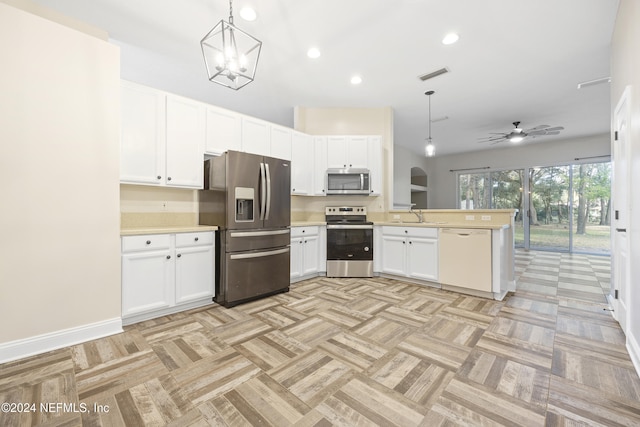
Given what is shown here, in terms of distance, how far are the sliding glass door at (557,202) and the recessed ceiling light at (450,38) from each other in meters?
6.35

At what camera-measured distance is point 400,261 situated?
405 cm

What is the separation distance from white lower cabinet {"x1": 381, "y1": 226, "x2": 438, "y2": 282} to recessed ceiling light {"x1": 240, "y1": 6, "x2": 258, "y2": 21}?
3099 millimetres

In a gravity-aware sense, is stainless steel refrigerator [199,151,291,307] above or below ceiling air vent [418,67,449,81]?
below

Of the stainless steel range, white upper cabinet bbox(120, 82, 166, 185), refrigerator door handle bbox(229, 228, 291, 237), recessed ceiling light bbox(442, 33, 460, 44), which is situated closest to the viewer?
white upper cabinet bbox(120, 82, 166, 185)

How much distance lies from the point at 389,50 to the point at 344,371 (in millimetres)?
3308

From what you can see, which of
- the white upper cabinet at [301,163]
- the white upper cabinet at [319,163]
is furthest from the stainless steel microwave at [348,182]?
the white upper cabinet at [301,163]

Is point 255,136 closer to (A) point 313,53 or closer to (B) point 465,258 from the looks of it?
(A) point 313,53

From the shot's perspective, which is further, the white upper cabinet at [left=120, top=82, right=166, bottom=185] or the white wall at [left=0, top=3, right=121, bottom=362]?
the white upper cabinet at [left=120, top=82, right=166, bottom=185]

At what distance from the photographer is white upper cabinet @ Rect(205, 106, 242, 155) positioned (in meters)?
3.30

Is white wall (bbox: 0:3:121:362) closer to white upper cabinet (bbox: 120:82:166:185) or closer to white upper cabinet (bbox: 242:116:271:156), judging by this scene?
white upper cabinet (bbox: 120:82:166:185)

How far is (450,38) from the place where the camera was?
2951 millimetres

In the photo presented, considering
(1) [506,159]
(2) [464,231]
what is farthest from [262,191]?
(1) [506,159]

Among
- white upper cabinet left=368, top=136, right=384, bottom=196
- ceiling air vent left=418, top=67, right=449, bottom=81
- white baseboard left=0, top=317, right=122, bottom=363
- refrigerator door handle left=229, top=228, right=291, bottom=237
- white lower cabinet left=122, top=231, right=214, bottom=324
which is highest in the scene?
ceiling air vent left=418, top=67, right=449, bottom=81

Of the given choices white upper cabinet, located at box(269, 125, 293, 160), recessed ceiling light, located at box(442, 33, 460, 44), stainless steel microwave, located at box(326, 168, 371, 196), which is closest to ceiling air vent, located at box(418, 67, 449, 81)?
recessed ceiling light, located at box(442, 33, 460, 44)
